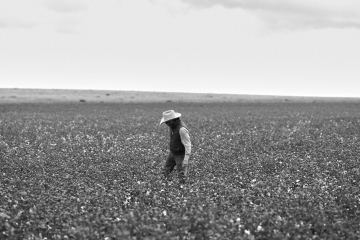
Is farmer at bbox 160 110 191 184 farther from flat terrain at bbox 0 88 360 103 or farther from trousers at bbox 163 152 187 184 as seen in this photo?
flat terrain at bbox 0 88 360 103

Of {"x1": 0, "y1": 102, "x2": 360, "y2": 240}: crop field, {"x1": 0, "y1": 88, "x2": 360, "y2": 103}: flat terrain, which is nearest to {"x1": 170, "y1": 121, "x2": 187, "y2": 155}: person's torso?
{"x1": 0, "y1": 102, "x2": 360, "y2": 240}: crop field

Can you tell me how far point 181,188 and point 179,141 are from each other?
173cm

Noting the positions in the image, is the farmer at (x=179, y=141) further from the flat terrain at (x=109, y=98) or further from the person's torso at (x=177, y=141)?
the flat terrain at (x=109, y=98)

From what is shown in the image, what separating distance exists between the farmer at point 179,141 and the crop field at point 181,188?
1.74 feet

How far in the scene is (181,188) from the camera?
11086 millimetres

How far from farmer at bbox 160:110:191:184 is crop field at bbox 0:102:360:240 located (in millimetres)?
531

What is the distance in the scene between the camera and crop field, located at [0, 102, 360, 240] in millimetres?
7637

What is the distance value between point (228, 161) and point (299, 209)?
7.62m

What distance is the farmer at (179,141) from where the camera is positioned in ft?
39.6

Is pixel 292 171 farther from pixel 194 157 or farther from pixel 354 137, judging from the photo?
pixel 354 137

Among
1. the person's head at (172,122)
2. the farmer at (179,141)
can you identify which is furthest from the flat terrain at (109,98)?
the person's head at (172,122)

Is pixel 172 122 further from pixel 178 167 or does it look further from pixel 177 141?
pixel 178 167

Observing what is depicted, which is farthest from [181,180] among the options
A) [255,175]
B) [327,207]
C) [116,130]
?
[116,130]

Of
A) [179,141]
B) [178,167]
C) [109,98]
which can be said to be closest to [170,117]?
[179,141]
